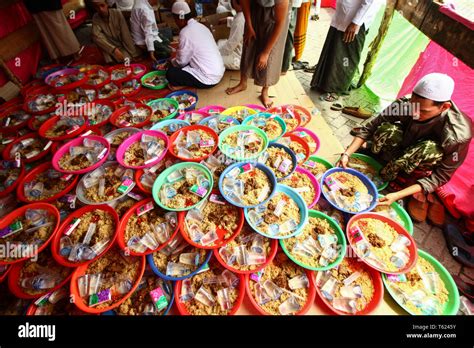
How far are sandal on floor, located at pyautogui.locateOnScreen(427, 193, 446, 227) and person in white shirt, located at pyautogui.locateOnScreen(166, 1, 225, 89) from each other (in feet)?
11.0

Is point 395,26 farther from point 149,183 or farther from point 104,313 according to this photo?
point 104,313

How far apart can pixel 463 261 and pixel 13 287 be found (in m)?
3.64

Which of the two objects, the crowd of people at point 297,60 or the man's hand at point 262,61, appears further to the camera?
the man's hand at point 262,61

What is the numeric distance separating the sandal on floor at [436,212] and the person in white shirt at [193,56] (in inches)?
132

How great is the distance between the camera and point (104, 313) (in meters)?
1.60

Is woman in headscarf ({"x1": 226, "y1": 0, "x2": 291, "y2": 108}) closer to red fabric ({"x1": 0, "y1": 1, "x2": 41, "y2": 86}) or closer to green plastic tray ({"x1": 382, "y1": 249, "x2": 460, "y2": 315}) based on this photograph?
green plastic tray ({"x1": 382, "y1": 249, "x2": 460, "y2": 315})

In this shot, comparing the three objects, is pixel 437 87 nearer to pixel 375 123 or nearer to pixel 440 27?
pixel 375 123

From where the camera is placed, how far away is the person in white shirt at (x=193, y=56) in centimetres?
331

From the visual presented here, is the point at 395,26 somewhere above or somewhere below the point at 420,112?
above

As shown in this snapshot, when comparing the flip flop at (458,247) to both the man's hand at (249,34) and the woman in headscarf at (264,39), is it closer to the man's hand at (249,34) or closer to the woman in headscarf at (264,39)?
the woman in headscarf at (264,39)

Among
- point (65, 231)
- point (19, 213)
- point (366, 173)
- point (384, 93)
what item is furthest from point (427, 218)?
point (19, 213)

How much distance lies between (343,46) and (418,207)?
2.51 meters

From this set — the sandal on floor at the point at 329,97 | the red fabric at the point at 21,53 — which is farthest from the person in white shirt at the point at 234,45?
the red fabric at the point at 21,53

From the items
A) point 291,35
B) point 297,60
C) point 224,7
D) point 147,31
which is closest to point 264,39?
point 291,35
